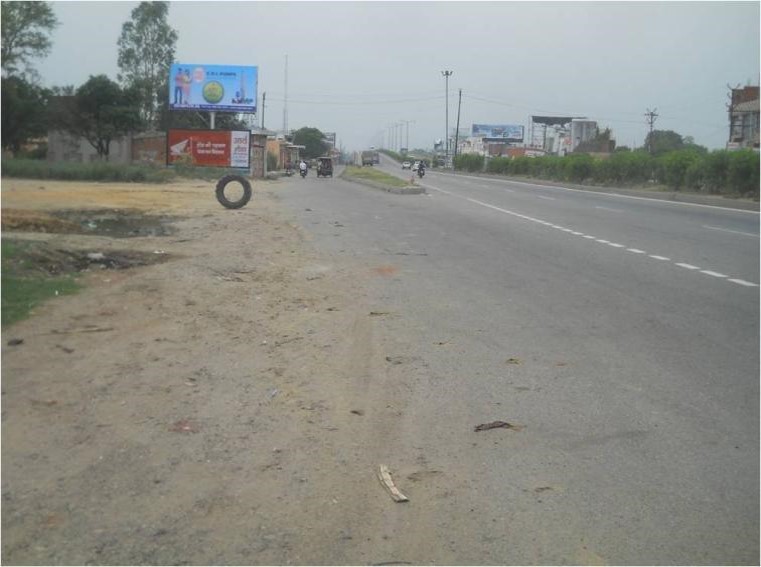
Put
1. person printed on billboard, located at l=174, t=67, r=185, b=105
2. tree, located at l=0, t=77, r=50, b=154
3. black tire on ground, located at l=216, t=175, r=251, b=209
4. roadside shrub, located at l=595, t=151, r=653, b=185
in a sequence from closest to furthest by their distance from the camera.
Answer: tree, located at l=0, t=77, r=50, b=154 < black tire on ground, located at l=216, t=175, r=251, b=209 < roadside shrub, located at l=595, t=151, r=653, b=185 < person printed on billboard, located at l=174, t=67, r=185, b=105

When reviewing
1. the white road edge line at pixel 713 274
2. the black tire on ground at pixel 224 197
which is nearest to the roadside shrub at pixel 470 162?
the black tire on ground at pixel 224 197

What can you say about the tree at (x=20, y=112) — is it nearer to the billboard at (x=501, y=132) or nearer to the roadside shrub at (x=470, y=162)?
the roadside shrub at (x=470, y=162)

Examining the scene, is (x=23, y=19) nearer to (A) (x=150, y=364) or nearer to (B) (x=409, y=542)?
(A) (x=150, y=364)

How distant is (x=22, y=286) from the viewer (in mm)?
9039

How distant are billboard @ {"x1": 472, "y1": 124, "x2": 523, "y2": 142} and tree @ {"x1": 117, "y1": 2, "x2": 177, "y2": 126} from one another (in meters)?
90.9

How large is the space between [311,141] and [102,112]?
107 meters

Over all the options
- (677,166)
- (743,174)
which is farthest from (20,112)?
(677,166)

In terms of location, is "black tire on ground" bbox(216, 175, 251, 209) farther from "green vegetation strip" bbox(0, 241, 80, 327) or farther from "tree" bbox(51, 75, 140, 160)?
"green vegetation strip" bbox(0, 241, 80, 327)

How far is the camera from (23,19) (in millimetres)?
31828

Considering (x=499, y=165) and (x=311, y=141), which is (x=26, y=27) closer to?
(x=499, y=165)

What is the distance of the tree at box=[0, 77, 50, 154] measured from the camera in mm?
20483

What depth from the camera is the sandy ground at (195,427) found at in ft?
12.8

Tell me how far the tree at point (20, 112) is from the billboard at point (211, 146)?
31.1 meters

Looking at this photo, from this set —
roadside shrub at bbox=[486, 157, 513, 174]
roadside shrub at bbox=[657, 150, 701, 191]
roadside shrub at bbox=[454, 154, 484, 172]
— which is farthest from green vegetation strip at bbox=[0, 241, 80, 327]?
roadside shrub at bbox=[454, 154, 484, 172]
